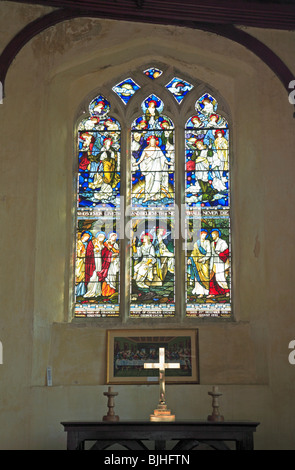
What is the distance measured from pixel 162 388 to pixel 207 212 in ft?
7.12

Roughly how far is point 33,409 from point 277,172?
3.40 m

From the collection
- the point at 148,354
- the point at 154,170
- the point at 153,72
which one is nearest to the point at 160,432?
the point at 148,354

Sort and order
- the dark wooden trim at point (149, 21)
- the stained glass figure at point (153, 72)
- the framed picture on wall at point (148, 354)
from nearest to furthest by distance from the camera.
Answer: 1. the framed picture on wall at point (148, 354)
2. the dark wooden trim at point (149, 21)
3. the stained glass figure at point (153, 72)

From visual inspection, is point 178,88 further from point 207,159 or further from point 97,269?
point 97,269

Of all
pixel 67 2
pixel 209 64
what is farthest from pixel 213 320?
pixel 67 2

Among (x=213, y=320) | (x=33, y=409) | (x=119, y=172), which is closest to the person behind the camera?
(x=33, y=409)

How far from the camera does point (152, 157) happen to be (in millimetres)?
8758

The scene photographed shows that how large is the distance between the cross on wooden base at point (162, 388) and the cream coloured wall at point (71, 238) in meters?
0.46

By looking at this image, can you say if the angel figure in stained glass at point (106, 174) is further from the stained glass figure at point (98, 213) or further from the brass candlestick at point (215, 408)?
the brass candlestick at point (215, 408)

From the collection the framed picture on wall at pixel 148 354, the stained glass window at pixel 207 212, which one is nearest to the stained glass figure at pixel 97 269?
the framed picture on wall at pixel 148 354

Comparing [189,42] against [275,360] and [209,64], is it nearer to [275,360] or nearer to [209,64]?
[209,64]

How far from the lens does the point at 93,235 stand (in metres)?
8.52

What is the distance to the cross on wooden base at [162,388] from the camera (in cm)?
691

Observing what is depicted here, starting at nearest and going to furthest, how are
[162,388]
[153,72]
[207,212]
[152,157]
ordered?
[162,388], [207,212], [152,157], [153,72]
